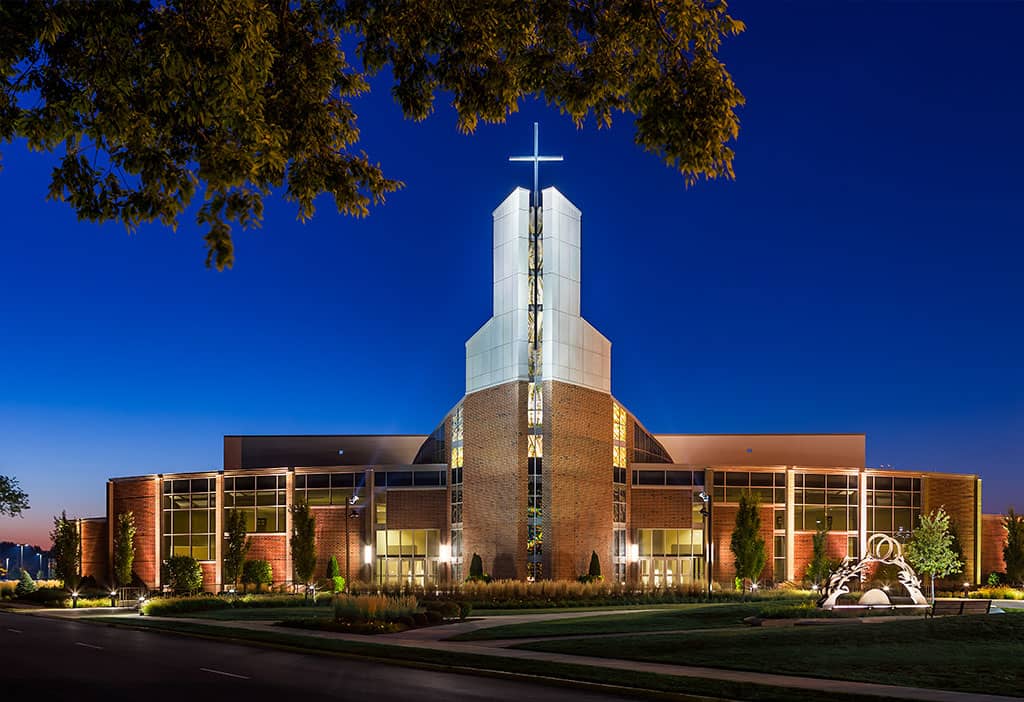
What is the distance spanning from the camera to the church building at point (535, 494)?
53719 millimetres

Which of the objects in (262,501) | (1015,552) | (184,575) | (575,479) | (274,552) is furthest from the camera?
(262,501)

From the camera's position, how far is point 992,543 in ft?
229

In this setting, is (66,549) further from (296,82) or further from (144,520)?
(296,82)

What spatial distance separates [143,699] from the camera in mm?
17281

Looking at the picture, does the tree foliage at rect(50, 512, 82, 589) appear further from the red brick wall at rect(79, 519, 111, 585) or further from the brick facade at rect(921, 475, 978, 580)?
the brick facade at rect(921, 475, 978, 580)

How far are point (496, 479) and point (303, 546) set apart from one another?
410 inches

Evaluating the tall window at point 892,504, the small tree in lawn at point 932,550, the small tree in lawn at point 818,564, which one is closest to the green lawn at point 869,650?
the small tree in lawn at point 932,550

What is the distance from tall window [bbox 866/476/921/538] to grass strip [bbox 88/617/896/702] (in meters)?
42.2

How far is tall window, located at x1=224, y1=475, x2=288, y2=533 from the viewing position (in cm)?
6406

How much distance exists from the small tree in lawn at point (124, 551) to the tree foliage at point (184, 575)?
223 inches

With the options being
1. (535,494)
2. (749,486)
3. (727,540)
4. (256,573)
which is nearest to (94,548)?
(256,573)

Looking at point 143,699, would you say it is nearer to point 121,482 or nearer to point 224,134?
point 224,134

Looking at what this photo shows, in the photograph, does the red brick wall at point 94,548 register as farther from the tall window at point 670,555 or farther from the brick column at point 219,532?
the tall window at point 670,555

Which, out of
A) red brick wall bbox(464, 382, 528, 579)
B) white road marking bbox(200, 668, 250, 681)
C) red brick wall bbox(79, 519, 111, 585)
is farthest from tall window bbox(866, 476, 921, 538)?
white road marking bbox(200, 668, 250, 681)
